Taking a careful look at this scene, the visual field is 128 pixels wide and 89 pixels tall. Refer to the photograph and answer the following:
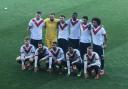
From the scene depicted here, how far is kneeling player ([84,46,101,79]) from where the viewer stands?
1469 centimetres

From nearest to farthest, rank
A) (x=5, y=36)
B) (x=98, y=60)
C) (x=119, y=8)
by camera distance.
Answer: (x=98, y=60) < (x=5, y=36) < (x=119, y=8)

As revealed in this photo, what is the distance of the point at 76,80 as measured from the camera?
14781 mm

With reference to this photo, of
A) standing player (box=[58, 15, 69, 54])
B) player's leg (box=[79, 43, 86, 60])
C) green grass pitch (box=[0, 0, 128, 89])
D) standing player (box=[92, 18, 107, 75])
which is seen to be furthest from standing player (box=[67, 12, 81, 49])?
green grass pitch (box=[0, 0, 128, 89])

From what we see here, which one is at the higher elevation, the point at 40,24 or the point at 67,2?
the point at 67,2

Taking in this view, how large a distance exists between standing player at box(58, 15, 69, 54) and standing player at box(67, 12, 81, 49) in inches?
5.5

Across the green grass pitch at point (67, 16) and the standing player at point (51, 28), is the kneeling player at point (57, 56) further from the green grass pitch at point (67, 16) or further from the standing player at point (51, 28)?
the standing player at point (51, 28)

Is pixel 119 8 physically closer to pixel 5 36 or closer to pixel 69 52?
pixel 5 36

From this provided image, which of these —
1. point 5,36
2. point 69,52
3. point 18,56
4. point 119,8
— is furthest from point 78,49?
point 119,8

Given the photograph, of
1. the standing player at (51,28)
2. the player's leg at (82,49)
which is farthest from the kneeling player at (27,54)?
the player's leg at (82,49)

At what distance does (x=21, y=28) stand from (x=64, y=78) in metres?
5.98

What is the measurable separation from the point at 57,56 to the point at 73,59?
1.90 ft

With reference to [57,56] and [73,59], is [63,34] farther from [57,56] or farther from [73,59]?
[73,59]

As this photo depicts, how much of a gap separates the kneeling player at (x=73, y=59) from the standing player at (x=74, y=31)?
39.7 inches

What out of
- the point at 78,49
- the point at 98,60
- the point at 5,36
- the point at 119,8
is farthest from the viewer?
the point at 119,8
